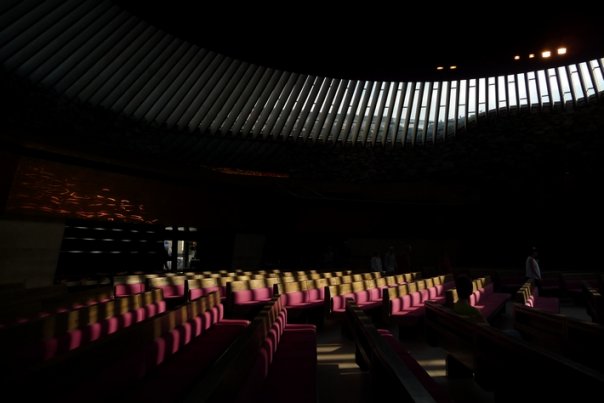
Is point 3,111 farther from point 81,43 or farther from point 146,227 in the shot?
point 146,227

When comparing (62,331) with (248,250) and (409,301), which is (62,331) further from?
(248,250)

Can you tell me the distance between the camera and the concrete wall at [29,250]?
23.1 feet

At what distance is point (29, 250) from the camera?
24.2 feet

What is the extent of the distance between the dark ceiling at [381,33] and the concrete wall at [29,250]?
4.88 m

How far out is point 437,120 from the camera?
52.1 feet

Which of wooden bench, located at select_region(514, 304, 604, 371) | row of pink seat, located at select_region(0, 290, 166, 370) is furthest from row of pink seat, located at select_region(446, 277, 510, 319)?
row of pink seat, located at select_region(0, 290, 166, 370)

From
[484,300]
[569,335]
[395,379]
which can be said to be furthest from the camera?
[484,300]

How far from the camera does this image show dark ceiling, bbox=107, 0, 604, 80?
8.01 m

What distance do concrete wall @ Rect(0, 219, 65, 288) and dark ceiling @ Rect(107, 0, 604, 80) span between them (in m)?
4.88

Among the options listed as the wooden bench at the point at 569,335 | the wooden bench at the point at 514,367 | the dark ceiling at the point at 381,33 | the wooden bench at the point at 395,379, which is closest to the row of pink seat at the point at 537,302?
the wooden bench at the point at 569,335

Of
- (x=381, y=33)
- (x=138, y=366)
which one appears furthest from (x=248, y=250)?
(x=138, y=366)

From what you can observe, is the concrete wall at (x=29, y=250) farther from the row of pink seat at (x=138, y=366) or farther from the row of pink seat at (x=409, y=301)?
the row of pink seat at (x=409, y=301)

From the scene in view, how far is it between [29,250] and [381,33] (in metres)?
8.39

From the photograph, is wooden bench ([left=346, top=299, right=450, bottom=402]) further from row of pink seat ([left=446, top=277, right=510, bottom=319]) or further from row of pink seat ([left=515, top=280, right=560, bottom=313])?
row of pink seat ([left=515, top=280, right=560, bottom=313])
